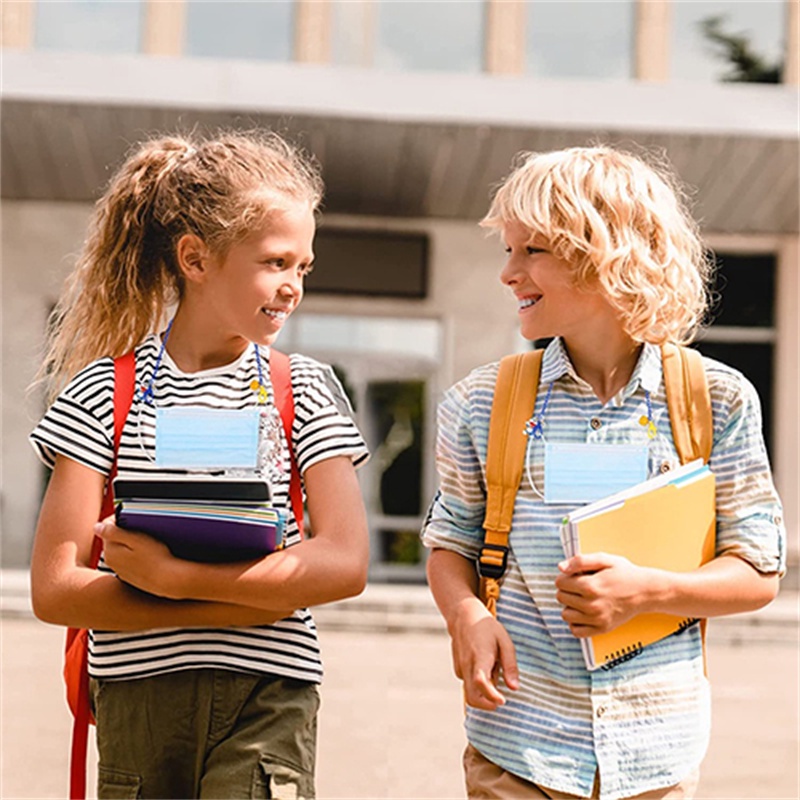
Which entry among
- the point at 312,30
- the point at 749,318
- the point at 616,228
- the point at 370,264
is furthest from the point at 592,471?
the point at 312,30

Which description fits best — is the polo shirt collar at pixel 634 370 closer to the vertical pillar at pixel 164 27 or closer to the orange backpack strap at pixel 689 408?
the orange backpack strap at pixel 689 408

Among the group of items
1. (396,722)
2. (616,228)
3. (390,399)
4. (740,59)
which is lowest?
(396,722)

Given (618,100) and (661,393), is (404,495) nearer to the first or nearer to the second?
(618,100)

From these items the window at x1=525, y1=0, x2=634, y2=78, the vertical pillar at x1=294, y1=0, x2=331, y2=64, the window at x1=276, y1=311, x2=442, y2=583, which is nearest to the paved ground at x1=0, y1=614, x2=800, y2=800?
the window at x1=276, y1=311, x2=442, y2=583

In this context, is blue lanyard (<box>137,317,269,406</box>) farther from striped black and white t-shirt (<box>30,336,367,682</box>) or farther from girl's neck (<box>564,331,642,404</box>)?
girl's neck (<box>564,331,642,404</box>)

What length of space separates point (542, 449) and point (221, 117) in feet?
33.8

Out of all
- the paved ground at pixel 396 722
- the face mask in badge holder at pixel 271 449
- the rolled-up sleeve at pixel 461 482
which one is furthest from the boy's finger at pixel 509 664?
the paved ground at pixel 396 722

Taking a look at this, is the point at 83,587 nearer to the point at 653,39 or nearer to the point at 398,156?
the point at 398,156

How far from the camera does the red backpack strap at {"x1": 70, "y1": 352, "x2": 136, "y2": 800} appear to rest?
2182 millimetres

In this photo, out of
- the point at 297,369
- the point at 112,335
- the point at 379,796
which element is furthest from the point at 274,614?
the point at 379,796

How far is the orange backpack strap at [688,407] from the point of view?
221 cm

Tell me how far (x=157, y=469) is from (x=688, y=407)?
0.90 m

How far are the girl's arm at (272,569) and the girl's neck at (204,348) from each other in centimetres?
32

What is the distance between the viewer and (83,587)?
6.75 feet
